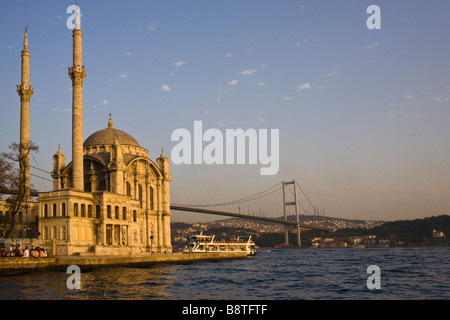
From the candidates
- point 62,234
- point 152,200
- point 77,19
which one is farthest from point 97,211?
point 77,19

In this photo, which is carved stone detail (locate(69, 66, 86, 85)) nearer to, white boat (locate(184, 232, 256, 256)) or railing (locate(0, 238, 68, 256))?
railing (locate(0, 238, 68, 256))

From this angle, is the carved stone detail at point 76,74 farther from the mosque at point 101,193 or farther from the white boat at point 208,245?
the white boat at point 208,245

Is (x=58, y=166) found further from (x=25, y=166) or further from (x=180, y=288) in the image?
(x=180, y=288)

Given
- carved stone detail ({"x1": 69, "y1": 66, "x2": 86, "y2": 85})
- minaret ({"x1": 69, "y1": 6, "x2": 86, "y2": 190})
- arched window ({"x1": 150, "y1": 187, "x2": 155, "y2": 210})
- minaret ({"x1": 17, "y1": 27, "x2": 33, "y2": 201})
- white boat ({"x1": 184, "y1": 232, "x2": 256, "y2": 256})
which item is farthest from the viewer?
white boat ({"x1": 184, "y1": 232, "x2": 256, "y2": 256})

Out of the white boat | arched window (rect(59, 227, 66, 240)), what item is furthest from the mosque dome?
the white boat

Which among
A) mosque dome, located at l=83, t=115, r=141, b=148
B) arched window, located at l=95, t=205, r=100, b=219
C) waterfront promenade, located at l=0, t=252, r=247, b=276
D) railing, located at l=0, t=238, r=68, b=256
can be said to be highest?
mosque dome, located at l=83, t=115, r=141, b=148

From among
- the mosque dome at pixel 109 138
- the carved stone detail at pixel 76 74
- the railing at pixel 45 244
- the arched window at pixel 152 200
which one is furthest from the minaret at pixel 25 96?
the arched window at pixel 152 200

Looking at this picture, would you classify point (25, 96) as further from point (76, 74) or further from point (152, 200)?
point (152, 200)
